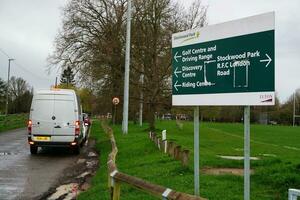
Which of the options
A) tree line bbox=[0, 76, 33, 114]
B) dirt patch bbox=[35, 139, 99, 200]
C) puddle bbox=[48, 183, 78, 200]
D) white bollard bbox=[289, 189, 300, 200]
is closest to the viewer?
white bollard bbox=[289, 189, 300, 200]

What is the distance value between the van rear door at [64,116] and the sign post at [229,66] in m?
11.9

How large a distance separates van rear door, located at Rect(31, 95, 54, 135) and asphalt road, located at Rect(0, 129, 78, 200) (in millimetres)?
1051

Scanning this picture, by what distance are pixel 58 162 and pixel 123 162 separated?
9.64ft

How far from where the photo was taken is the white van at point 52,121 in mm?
18859

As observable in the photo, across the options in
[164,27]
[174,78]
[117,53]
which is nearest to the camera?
[174,78]

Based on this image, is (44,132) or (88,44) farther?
(88,44)

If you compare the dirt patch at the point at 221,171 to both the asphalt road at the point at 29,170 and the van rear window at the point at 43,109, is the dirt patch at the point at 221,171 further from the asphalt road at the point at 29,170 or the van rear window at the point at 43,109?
the van rear window at the point at 43,109

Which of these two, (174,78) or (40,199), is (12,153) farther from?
(174,78)

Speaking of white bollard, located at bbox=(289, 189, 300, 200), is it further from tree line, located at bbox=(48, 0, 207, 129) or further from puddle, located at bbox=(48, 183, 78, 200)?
tree line, located at bbox=(48, 0, 207, 129)

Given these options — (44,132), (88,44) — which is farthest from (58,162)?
(88,44)

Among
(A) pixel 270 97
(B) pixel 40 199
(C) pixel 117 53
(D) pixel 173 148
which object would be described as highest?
(C) pixel 117 53

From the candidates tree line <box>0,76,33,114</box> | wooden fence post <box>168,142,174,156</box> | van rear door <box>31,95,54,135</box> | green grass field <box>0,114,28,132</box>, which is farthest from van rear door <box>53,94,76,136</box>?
tree line <box>0,76,33,114</box>

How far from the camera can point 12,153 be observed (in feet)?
65.4

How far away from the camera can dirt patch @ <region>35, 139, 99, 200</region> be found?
10.7 meters
